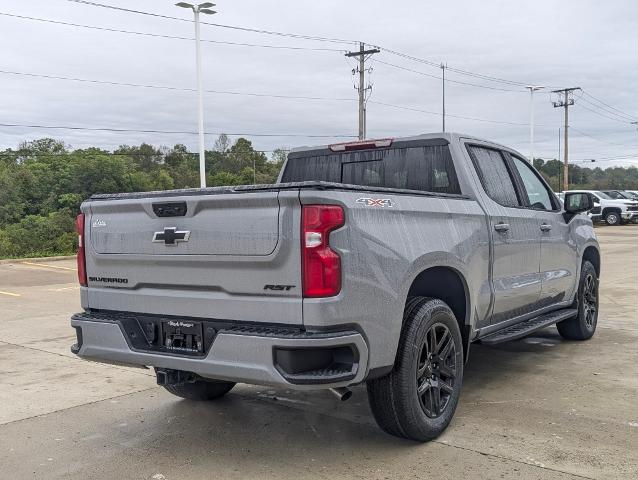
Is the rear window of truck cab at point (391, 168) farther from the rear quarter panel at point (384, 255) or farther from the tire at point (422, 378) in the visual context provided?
the tire at point (422, 378)

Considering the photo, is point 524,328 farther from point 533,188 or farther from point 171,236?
point 171,236

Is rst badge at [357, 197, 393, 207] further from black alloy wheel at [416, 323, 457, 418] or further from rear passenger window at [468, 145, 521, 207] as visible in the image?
rear passenger window at [468, 145, 521, 207]

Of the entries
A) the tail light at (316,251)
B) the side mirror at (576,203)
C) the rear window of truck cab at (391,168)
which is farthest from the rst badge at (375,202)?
the side mirror at (576,203)

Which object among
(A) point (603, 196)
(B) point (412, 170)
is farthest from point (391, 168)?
(A) point (603, 196)

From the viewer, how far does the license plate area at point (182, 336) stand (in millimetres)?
3812

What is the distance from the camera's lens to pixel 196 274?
3826 mm

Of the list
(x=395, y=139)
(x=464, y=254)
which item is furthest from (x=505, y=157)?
(x=464, y=254)

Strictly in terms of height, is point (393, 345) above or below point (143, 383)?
above

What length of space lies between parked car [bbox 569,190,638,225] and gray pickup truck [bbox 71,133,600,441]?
112 feet

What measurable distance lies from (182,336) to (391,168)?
2244 mm

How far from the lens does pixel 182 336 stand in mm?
3896

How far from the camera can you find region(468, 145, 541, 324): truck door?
5.08m

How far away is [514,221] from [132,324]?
3085 mm

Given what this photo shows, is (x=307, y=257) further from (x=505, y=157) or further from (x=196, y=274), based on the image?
(x=505, y=157)
